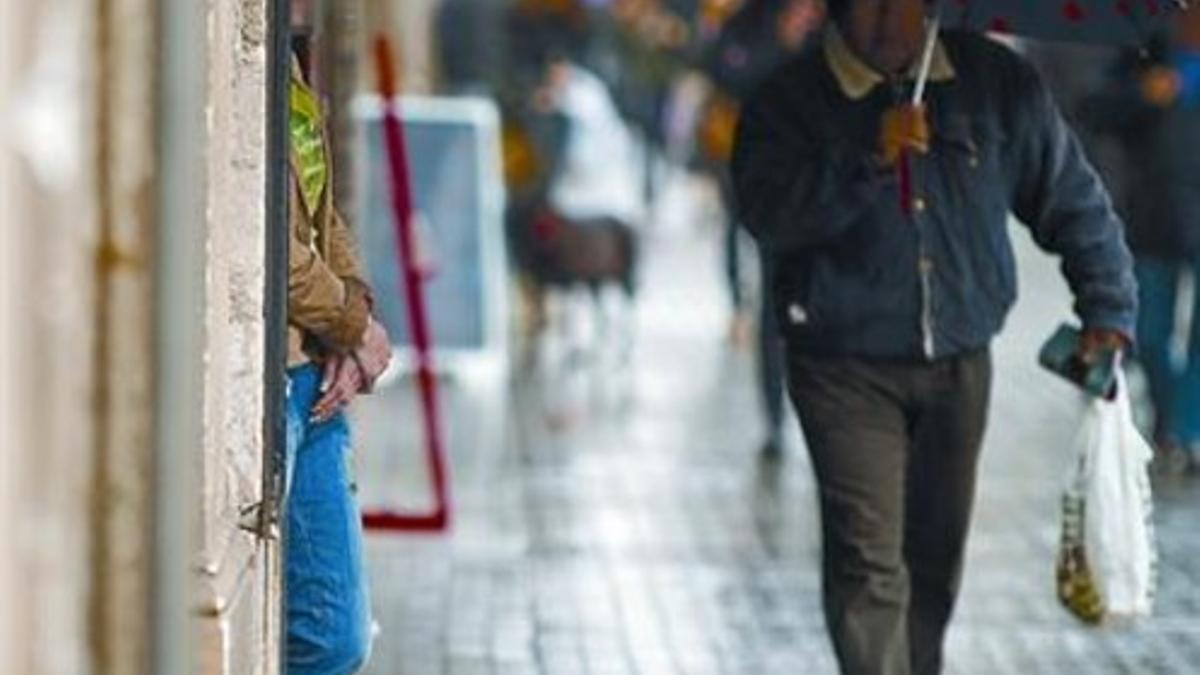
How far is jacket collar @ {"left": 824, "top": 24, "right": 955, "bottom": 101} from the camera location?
8758 mm

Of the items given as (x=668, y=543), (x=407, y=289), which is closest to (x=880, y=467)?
(x=407, y=289)

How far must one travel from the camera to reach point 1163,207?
15.5 meters

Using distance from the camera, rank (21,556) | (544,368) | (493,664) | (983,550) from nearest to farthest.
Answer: (21,556), (493,664), (983,550), (544,368)

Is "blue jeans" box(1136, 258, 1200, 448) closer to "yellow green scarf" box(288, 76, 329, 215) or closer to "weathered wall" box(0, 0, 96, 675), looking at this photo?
"yellow green scarf" box(288, 76, 329, 215)

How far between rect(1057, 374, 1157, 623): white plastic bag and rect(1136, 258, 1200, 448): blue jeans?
6944 mm

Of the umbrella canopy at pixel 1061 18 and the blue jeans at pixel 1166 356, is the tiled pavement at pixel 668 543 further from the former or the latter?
the umbrella canopy at pixel 1061 18

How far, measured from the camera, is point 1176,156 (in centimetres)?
1541

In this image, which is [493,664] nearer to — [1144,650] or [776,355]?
[1144,650]

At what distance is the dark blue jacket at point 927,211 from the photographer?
8.62m

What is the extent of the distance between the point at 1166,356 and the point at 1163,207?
0.73 meters

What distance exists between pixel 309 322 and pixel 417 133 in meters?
10.8

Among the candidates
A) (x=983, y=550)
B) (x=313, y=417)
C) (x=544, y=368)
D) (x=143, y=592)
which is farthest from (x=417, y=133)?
(x=143, y=592)

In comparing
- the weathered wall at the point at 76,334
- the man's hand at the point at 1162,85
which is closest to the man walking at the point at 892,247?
the weathered wall at the point at 76,334

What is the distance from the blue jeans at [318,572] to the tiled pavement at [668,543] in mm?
2723
